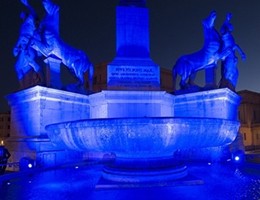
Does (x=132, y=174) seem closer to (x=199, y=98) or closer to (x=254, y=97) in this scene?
(x=199, y=98)

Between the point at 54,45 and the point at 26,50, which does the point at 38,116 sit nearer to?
the point at 26,50

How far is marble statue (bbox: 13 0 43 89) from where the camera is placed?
10625mm

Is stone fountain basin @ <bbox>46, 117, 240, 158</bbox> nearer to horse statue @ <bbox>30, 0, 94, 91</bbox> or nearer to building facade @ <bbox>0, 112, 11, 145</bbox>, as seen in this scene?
horse statue @ <bbox>30, 0, 94, 91</bbox>

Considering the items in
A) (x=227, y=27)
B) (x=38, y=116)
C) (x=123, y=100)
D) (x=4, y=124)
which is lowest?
(x=38, y=116)

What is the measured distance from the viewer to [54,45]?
1091 cm

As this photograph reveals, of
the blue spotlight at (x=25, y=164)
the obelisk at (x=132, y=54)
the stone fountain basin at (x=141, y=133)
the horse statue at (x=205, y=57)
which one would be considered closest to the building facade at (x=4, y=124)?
the horse statue at (x=205, y=57)

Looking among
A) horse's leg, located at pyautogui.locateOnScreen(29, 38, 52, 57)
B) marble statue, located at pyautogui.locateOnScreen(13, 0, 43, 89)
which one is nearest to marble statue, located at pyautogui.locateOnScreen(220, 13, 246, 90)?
horse's leg, located at pyautogui.locateOnScreen(29, 38, 52, 57)

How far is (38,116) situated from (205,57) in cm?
714

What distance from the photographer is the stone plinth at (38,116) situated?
9.34 meters

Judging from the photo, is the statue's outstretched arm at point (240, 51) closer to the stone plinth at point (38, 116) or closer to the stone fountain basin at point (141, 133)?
the stone plinth at point (38, 116)

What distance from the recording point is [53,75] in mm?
11055

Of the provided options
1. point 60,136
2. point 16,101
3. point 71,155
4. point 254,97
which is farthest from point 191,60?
point 254,97

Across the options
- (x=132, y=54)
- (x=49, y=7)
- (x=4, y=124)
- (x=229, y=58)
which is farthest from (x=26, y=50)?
(x=4, y=124)

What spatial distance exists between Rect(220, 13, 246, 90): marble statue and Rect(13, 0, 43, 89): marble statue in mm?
7708
